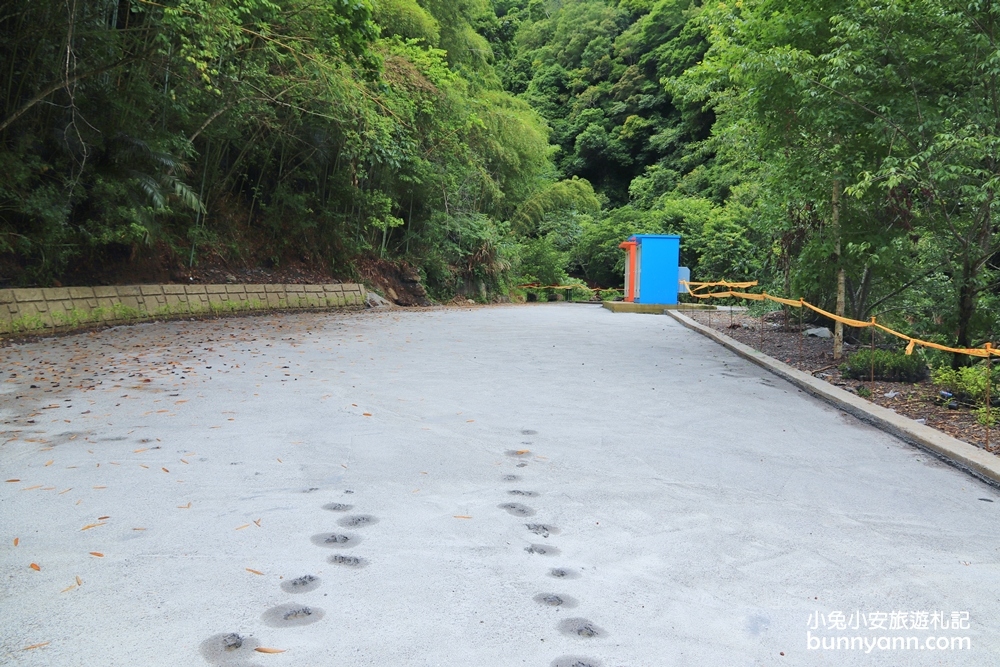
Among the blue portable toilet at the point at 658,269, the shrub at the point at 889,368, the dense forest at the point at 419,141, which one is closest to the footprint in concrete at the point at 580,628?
the dense forest at the point at 419,141

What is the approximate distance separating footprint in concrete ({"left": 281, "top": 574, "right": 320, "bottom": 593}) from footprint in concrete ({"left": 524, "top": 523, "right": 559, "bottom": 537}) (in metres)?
1.10

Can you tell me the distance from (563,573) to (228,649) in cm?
135

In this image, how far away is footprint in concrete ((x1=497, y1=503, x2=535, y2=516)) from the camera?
3.77 meters

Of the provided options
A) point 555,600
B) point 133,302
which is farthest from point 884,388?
point 133,302

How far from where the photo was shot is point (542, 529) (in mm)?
3547

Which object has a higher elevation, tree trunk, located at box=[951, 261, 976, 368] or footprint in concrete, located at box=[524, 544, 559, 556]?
tree trunk, located at box=[951, 261, 976, 368]

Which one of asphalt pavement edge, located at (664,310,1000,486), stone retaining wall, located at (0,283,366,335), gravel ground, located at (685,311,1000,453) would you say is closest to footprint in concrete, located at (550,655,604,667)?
asphalt pavement edge, located at (664,310,1000,486)

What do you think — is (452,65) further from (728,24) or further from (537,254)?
(728,24)

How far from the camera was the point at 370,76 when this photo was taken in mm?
15703

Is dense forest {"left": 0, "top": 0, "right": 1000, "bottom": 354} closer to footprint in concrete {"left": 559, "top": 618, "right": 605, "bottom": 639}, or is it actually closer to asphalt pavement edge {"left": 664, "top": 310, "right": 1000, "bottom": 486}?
asphalt pavement edge {"left": 664, "top": 310, "right": 1000, "bottom": 486}

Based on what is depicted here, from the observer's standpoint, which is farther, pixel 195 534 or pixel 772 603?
pixel 195 534

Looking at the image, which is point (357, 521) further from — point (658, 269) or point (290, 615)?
point (658, 269)

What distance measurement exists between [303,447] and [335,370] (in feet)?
11.5

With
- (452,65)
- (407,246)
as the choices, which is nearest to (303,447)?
(407,246)
